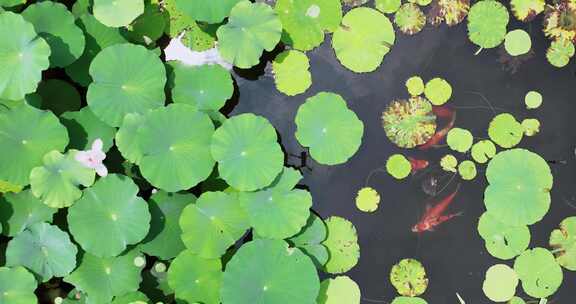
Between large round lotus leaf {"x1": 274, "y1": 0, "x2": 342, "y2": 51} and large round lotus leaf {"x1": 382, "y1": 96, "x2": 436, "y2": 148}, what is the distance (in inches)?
16.0

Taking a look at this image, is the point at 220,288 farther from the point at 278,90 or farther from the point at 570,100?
the point at 570,100

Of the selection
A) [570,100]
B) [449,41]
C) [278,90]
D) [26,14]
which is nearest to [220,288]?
[278,90]

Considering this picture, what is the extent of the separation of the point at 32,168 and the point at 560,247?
205 cm

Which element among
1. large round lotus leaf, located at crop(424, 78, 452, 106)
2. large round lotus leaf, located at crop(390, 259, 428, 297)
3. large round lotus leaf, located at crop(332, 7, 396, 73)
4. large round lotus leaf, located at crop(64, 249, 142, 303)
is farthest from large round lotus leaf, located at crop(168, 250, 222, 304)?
large round lotus leaf, located at crop(424, 78, 452, 106)

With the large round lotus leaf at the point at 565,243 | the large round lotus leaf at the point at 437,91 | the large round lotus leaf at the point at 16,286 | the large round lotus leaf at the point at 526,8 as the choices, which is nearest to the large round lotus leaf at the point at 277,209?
the large round lotus leaf at the point at 437,91

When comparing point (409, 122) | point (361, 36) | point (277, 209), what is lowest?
point (277, 209)

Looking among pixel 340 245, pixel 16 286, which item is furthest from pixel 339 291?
pixel 16 286

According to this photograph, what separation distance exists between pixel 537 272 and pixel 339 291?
799 mm

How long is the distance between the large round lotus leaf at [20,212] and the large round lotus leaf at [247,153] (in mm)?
621

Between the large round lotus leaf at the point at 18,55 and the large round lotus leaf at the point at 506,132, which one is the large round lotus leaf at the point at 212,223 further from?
the large round lotus leaf at the point at 506,132

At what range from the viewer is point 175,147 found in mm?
2332

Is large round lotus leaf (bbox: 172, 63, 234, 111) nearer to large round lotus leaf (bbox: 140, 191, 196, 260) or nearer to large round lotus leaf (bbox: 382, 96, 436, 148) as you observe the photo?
large round lotus leaf (bbox: 140, 191, 196, 260)

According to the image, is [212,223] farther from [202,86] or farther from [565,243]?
[565,243]

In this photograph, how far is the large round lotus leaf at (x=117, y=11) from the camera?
2.37 metres
